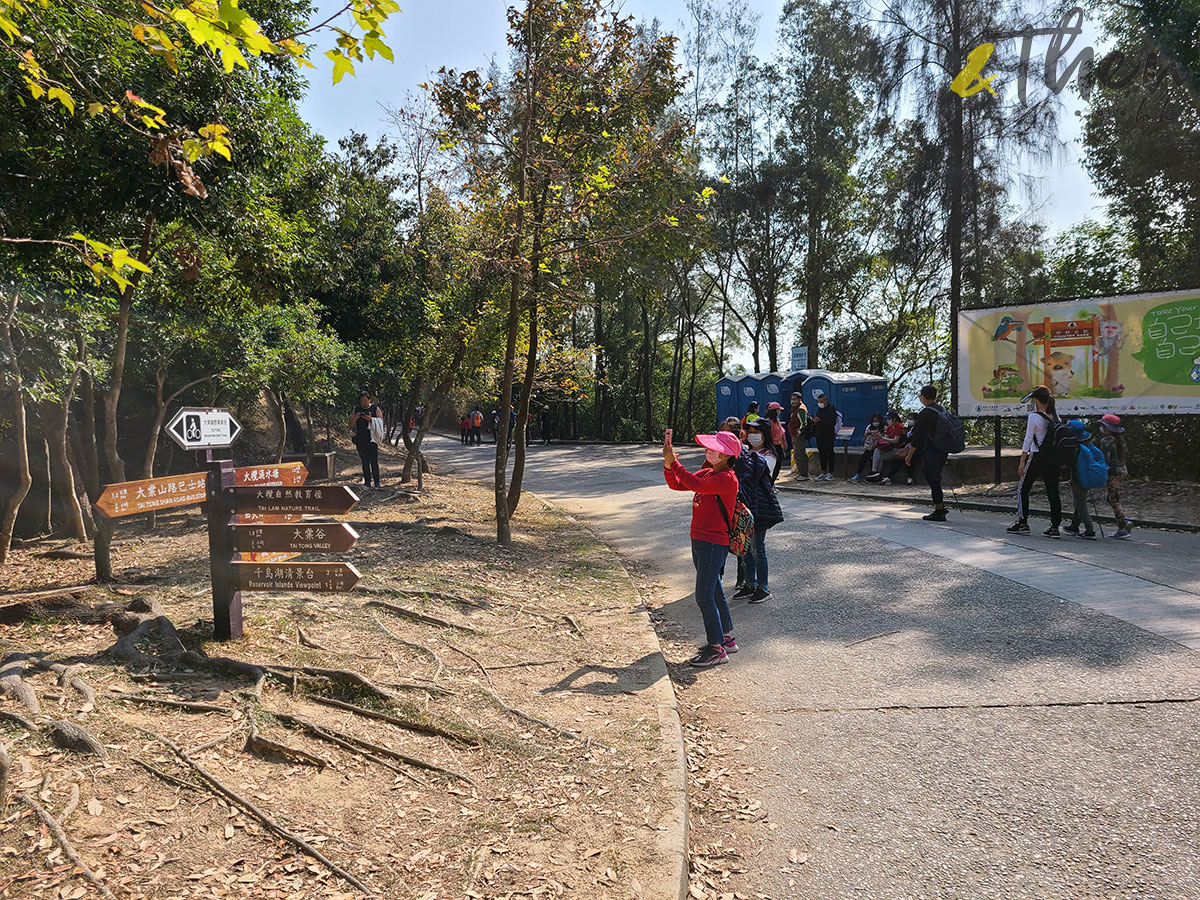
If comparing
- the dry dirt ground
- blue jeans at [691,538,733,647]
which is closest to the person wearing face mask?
the dry dirt ground

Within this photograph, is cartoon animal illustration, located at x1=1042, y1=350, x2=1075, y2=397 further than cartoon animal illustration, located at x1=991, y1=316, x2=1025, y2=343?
No

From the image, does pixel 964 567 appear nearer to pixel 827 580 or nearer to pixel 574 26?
pixel 827 580

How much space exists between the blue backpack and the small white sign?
30.7ft

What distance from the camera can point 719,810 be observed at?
3.81 metres

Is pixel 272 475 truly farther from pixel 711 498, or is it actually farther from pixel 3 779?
pixel 711 498

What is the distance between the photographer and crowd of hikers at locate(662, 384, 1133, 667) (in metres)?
5.64

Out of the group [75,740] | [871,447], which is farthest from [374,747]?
[871,447]

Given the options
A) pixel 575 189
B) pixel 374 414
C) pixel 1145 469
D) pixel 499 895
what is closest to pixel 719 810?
pixel 499 895

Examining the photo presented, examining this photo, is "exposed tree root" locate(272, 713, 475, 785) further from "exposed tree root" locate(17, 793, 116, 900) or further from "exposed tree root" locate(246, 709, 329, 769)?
"exposed tree root" locate(17, 793, 116, 900)

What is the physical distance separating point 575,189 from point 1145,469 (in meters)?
13.4

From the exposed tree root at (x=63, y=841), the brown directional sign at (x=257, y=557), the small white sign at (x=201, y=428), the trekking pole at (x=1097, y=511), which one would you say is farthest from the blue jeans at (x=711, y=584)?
the trekking pole at (x=1097, y=511)

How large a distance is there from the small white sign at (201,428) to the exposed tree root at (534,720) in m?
2.31

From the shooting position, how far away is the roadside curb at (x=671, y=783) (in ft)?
10.1

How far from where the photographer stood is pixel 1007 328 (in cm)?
1502
